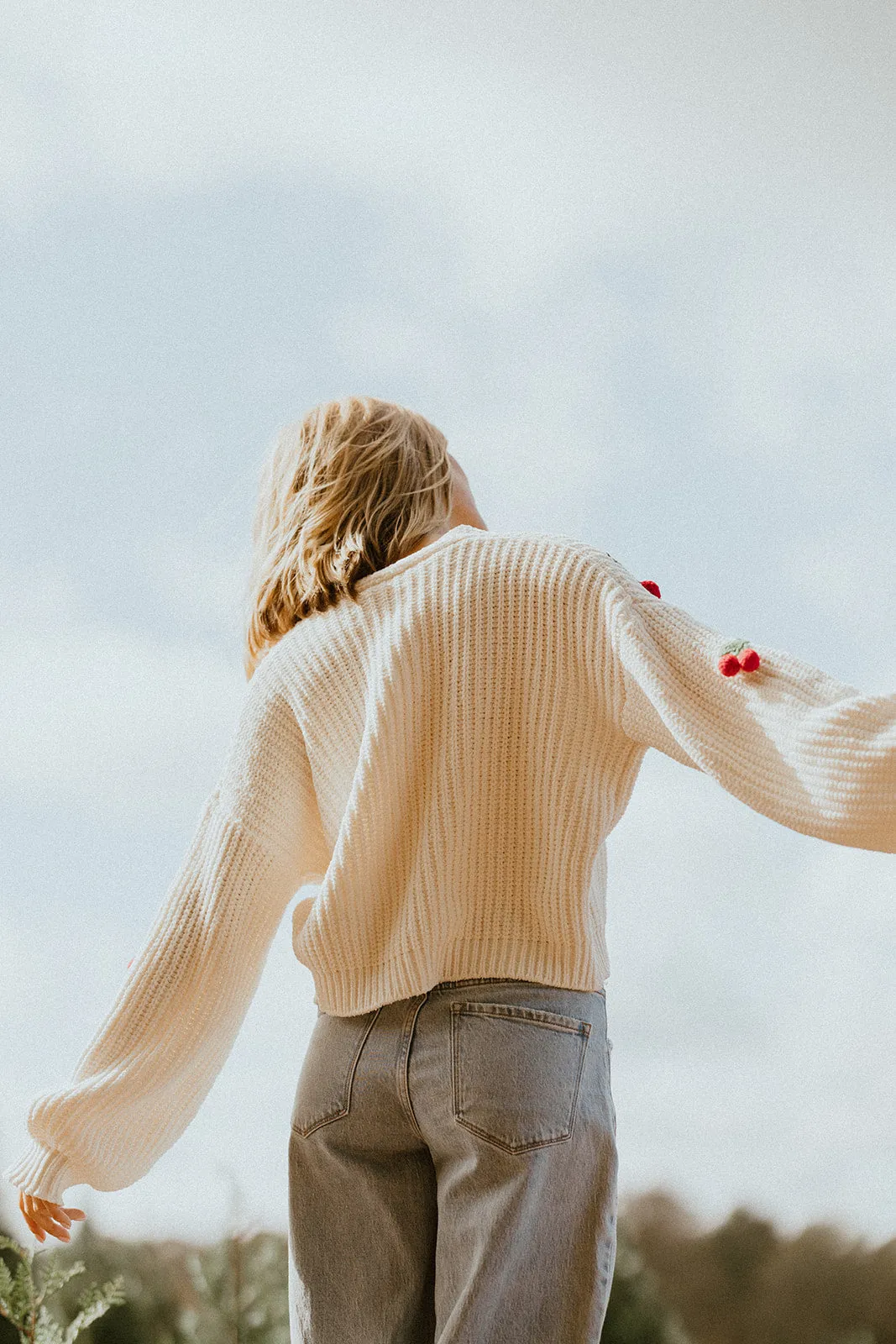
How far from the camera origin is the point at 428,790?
1.10 meters

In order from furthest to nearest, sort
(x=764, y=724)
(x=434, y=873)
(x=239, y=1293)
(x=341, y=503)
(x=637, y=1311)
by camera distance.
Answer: (x=239, y=1293) < (x=637, y=1311) < (x=341, y=503) < (x=434, y=873) < (x=764, y=724)

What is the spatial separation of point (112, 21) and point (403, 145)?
1.81 feet

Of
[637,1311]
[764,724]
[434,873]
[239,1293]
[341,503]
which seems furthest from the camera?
[239,1293]

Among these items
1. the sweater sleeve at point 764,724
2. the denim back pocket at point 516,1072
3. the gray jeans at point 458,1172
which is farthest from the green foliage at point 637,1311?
the sweater sleeve at point 764,724

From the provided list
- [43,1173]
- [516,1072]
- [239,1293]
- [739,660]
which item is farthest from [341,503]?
[239,1293]

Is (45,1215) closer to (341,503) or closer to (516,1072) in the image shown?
(516,1072)

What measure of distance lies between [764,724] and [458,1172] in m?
0.42

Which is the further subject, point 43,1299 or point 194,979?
point 43,1299

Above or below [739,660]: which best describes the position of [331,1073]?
below

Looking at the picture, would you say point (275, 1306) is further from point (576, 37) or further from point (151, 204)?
point (576, 37)

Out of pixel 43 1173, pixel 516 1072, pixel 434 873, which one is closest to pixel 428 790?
pixel 434 873

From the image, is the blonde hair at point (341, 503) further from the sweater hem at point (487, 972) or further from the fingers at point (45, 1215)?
the fingers at point (45, 1215)

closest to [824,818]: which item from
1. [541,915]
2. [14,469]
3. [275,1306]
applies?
[541,915]

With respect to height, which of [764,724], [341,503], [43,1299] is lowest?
[43,1299]
